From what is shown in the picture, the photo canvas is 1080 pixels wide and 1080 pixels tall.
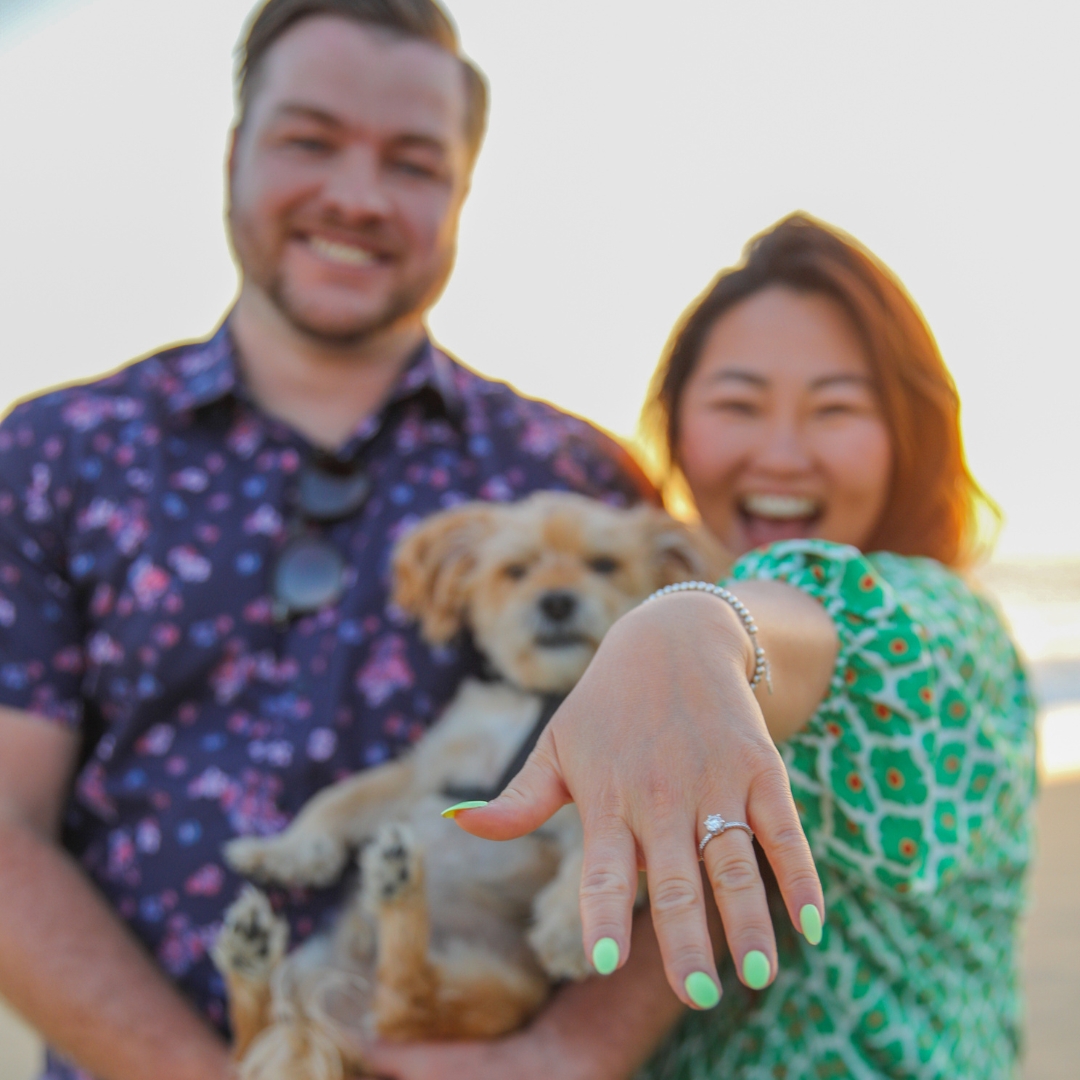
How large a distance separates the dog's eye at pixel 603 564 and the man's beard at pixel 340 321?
0.66 m

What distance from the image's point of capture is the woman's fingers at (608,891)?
71 centimetres

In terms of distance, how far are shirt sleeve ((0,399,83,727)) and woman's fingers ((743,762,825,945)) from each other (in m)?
1.42

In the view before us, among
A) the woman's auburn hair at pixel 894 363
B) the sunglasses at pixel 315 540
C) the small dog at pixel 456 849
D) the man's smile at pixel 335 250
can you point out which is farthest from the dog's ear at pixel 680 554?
the man's smile at pixel 335 250

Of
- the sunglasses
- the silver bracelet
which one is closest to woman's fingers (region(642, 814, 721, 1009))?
the silver bracelet

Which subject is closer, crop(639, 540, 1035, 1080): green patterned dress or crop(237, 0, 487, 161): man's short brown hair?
crop(639, 540, 1035, 1080): green patterned dress

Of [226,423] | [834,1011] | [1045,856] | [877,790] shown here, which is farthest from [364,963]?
[1045,856]

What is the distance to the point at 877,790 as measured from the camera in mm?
1335

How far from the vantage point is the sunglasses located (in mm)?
1733

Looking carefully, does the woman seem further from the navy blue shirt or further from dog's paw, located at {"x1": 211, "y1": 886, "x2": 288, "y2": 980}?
dog's paw, located at {"x1": 211, "y1": 886, "x2": 288, "y2": 980}

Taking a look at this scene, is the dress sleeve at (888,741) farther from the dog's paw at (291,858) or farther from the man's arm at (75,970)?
the man's arm at (75,970)

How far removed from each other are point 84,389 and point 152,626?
0.52 m

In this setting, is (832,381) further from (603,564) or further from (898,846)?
(898,846)

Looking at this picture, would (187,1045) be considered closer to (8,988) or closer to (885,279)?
(8,988)

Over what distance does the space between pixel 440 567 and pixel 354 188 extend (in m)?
0.75
